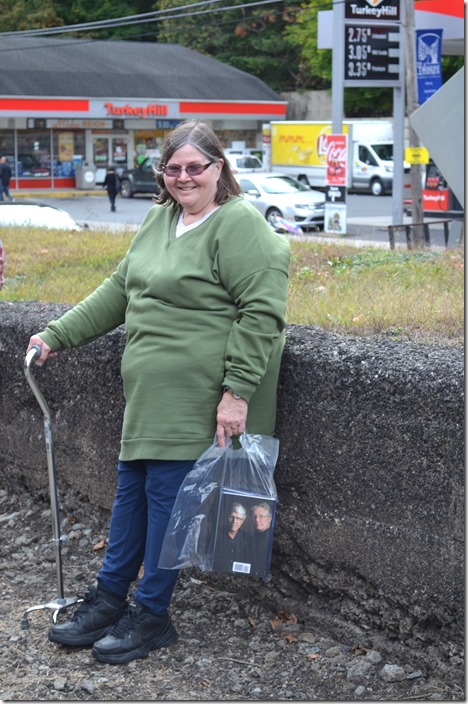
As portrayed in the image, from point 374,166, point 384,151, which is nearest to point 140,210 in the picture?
point 374,166

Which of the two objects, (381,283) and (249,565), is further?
(381,283)

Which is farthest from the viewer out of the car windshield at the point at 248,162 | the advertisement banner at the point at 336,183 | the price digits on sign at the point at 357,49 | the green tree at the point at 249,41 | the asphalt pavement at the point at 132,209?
the green tree at the point at 249,41

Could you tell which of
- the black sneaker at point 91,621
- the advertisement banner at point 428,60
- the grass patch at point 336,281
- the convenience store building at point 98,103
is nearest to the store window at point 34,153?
the convenience store building at point 98,103

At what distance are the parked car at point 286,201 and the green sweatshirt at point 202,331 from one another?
2458 cm

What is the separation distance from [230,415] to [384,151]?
4245 cm

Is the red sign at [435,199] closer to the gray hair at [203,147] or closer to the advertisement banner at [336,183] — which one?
the advertisement banner at [336,183]

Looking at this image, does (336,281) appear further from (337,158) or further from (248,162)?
(248,162)

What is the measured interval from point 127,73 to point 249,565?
4507 centimetres

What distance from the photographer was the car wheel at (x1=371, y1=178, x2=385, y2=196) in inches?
1748

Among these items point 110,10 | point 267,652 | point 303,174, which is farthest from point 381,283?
point 110,10

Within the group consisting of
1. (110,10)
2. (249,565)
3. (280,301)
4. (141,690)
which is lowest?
(141,690)

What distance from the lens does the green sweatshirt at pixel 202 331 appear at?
368 cm

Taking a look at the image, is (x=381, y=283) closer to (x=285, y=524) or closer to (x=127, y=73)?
(x=285, y=524)

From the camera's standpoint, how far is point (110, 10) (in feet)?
201
